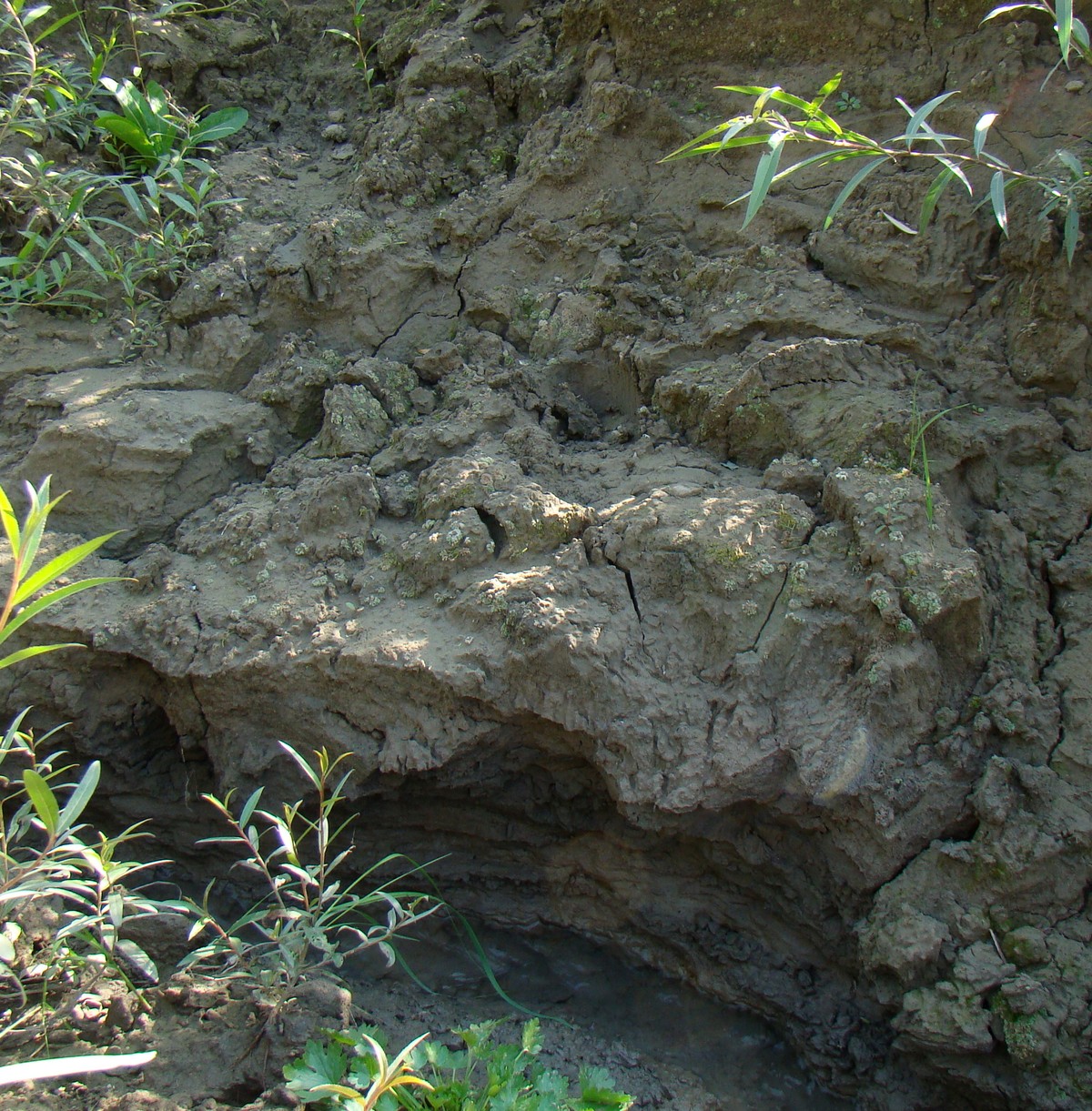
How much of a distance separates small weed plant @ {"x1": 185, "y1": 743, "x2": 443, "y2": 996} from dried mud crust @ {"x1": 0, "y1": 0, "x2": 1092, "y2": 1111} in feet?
0.45

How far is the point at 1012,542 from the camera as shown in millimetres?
2312

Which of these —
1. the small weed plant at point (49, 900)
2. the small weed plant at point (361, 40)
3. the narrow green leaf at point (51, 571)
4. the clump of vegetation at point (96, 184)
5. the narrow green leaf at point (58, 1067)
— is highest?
the small weed plant at point (361, 40)

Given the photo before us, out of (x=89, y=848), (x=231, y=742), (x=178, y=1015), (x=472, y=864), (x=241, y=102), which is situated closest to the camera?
(x=89, y=848)

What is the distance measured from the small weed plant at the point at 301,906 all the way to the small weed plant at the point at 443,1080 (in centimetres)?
19

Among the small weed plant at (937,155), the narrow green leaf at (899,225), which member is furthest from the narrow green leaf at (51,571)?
the narrow green leaf at (899,225)

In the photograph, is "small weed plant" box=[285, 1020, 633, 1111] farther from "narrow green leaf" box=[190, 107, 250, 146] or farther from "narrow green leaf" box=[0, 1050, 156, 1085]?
"narrow green leaf" box=[190, 107, 250, 146]

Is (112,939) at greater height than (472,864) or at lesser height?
greater

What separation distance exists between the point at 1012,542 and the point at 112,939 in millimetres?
2315

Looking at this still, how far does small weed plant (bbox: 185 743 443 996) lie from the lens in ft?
6.53

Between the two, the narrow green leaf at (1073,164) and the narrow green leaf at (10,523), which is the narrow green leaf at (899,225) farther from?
the narrow green leaf at (10,523)

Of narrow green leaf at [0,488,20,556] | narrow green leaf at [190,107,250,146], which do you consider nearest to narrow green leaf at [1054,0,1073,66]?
narrow green leaf at [0,488,20,556]

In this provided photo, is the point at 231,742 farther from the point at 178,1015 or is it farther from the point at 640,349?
the point at 640,349

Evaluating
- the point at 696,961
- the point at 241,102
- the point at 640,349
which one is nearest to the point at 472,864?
the point at 696,961

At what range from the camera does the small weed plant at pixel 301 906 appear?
1.99 meters
